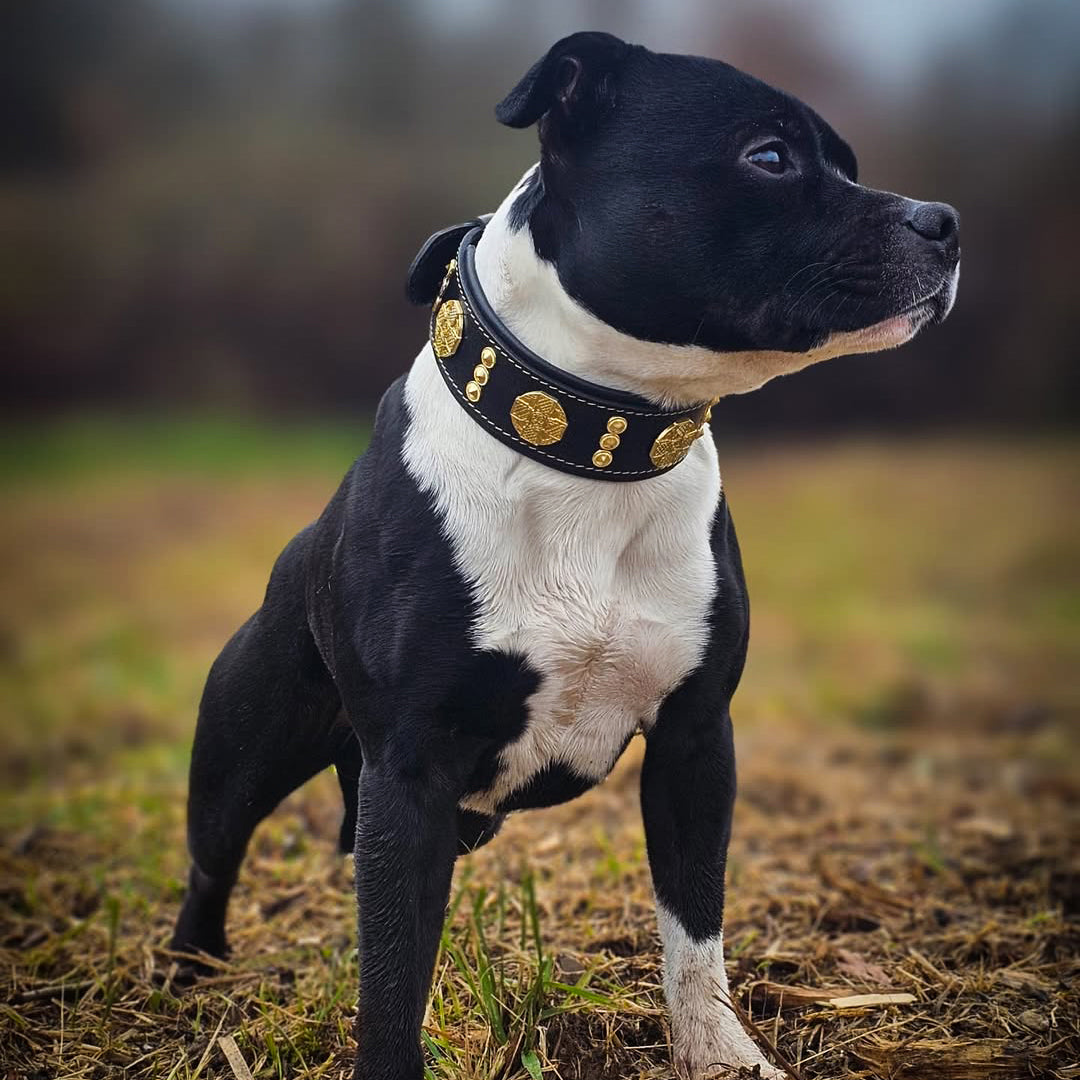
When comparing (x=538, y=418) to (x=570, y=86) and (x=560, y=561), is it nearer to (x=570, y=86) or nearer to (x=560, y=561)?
(x=560, y=561)

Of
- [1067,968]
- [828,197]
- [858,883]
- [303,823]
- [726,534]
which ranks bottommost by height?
[303,823]

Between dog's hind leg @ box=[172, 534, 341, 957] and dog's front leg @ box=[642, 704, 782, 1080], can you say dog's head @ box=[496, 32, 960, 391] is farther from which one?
dog's hind leg @ box=[172, 534, 341, 957]

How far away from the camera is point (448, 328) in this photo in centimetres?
211

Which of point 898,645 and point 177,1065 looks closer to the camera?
point 177,1065

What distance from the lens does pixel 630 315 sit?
78.4 inches

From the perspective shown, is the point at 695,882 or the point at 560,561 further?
the point at 695,882

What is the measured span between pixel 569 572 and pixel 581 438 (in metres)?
0.20

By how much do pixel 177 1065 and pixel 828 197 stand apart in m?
1.91

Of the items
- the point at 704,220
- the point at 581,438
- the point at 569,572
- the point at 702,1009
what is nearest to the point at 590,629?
the point at 569,572

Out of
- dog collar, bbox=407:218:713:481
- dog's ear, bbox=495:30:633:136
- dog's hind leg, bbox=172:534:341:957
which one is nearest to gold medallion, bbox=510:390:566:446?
dog collar, bbox=407:218:713:481

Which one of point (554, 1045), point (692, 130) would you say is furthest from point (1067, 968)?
point (692, 130)

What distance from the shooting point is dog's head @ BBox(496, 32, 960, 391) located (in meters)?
1.98

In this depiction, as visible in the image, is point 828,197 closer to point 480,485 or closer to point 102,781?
point 480,485

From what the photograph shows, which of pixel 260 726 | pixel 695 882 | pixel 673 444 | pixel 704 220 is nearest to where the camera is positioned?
pixel 704 220
